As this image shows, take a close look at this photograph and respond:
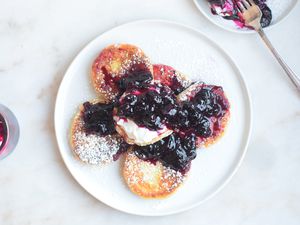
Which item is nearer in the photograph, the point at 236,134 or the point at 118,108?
the point at 118,108

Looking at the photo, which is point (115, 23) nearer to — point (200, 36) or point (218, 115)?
point (200, 36)

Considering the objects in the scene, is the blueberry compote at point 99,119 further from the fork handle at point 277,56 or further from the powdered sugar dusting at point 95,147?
the fork handle at point 277,56

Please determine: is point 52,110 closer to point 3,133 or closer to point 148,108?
point 3,133

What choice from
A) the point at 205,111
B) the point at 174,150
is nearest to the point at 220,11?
the point at 205,111

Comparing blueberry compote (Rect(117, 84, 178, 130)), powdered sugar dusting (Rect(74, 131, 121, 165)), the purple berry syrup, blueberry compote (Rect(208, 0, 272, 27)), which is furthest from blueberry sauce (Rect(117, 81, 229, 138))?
the purple berry syrup

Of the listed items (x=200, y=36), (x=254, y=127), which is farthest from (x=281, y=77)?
(x=200, y=36)

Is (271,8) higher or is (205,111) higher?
(271,8)
